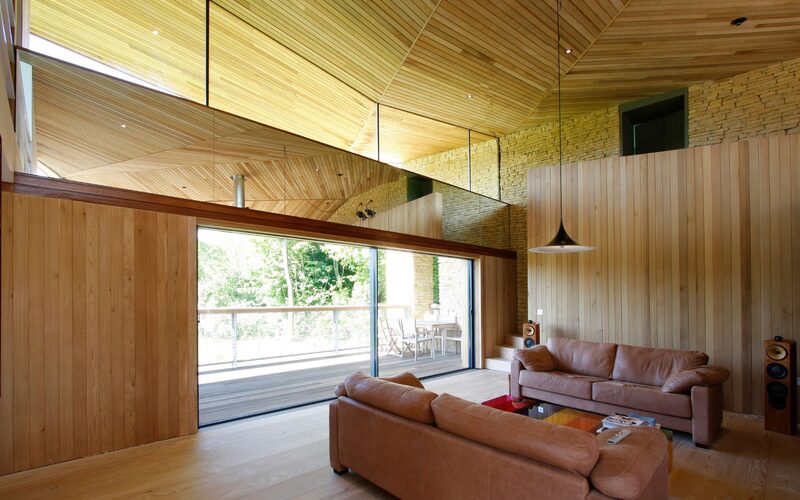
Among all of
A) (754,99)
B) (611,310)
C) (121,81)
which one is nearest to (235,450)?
(121,81)

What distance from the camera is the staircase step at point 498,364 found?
24.8ft

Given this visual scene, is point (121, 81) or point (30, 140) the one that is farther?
point (121, 81)

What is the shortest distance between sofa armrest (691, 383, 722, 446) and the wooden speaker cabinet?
977mm

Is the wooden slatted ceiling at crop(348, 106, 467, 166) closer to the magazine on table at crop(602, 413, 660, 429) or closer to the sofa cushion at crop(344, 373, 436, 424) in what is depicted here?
the sofa cushion at crop(344, 373, 436, 424)

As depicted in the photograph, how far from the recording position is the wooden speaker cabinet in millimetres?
4203

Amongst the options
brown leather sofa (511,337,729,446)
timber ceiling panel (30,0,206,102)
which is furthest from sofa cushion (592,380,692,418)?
timber ceiling panel (30,0,206,102)

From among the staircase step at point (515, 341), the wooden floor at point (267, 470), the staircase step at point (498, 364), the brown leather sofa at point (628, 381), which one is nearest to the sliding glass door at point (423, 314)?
the staircase step at point (498, 364)

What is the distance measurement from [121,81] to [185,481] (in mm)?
3689

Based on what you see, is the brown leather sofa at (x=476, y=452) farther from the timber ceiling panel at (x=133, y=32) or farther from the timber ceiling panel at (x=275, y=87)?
the timber ceiling panel at (x=133, y=32)

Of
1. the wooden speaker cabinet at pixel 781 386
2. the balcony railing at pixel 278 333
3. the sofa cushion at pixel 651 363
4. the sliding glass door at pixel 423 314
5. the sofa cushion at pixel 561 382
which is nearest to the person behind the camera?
the wooden speaker cabinet at pixel 781 386

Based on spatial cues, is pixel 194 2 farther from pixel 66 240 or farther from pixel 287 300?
pixel 287 300

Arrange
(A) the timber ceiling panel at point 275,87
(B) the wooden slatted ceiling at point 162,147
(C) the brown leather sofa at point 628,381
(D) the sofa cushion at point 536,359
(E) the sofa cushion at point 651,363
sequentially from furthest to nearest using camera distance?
(A) the timber ceiling panel at point 275,87 → (D) the sofa cushion at point 536,359 → (E) the sofa cushion at point 651,363 → (C) the brown leather sofa at point 628,381 → (B) the wooden slatted ceiling at point 162,147

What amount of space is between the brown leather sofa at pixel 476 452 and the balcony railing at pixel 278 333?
14.1ft

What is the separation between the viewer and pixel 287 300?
9.09 metres
